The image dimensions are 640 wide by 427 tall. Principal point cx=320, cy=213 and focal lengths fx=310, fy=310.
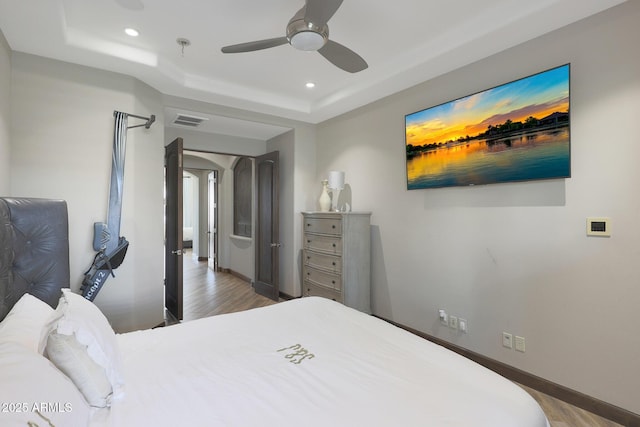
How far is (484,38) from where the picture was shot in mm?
2367

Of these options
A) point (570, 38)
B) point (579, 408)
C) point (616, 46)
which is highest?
point (570, 38)

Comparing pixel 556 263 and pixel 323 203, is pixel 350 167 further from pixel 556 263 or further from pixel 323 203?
pixel 556 263

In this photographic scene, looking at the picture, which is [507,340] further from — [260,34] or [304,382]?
[260,34]

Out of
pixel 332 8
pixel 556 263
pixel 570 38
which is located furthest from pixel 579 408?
pixel 332 8

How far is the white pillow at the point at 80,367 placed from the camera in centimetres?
103

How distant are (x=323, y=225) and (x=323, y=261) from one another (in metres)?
0.43

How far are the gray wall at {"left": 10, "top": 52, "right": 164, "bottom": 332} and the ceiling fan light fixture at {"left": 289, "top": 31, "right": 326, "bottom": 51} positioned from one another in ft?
6.33

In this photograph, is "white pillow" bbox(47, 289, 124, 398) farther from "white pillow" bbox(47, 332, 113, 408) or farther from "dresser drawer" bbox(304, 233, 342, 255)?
"dresser drawer" bbox(304, 233, 342, 255)

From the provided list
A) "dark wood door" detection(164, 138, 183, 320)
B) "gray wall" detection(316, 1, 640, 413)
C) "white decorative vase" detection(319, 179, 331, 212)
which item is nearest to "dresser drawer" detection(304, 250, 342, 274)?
"white decorative vase" detection(319, 179, 331, 212)

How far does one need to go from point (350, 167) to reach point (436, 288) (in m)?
1.83

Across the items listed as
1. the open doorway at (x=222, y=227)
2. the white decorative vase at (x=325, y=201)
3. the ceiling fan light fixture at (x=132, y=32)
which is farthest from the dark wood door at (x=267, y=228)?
the ceiling fan light fixture at (x=132, y=32)

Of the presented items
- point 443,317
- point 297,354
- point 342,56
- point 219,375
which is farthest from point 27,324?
point 443,317

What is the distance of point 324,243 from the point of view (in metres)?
3.72

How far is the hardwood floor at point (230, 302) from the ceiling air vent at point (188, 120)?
2.51 m
